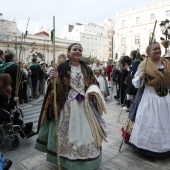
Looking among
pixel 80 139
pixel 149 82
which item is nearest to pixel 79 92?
pixel 80 139

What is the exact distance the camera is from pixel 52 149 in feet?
7.61

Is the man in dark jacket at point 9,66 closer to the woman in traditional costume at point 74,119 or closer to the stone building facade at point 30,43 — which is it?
the woman in traditional costume at point 74,119

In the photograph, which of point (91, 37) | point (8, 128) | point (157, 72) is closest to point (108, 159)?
point (157, 72)

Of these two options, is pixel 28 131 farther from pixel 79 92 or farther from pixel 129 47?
pixel 129 47

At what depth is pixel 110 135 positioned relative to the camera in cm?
363

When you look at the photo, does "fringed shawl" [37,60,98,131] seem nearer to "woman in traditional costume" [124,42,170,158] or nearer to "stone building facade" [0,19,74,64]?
"woman in traditional costume" [124,42,170,158]

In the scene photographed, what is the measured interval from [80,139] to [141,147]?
3.17ft

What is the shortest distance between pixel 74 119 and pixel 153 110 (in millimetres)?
1152

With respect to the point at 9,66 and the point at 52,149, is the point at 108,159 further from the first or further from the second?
the point at 9,66

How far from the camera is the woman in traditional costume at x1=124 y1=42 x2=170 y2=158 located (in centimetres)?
265

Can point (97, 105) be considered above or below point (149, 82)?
below

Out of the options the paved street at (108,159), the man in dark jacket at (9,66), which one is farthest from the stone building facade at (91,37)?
the paved street at (108,159)

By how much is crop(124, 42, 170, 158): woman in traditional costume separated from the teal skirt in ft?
2.38

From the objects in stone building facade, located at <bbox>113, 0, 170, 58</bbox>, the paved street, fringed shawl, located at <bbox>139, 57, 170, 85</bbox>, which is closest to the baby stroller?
the paved street
